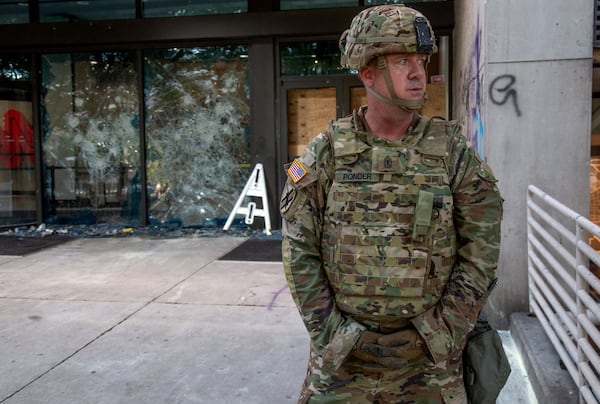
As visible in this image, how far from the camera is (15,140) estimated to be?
947 centimetres

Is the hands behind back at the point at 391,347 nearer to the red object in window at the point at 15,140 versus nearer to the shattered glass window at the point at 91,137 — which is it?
the shattered glass window at the point at 91,137

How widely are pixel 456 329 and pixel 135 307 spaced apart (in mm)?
3717

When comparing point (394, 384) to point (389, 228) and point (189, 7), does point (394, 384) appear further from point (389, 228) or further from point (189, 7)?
point (189, 7)

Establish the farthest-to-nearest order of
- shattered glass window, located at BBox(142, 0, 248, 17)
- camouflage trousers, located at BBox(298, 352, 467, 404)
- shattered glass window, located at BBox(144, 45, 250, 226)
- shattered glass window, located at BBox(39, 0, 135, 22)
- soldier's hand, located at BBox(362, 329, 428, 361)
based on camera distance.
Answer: shattered glass window, located at BBox(39, 0, 135, 22)
shattered glass window, located at BBox(144, 45, 250, 226)
shattered glass window, located at BBox(142, 0, 248, 17)
camouflage trousers, located at BBox(298, 352, 467, 404)
soldier's hand, located at BBox(362, 329, 428, 361)

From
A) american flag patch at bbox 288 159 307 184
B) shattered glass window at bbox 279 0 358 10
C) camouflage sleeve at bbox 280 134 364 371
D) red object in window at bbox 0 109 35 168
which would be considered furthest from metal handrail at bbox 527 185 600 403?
red object in window at bbox 0 109 35 168

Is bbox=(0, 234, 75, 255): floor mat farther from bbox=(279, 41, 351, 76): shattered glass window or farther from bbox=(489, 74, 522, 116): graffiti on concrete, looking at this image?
bbox=(489, 74, 522, 116): graffiti on concrete

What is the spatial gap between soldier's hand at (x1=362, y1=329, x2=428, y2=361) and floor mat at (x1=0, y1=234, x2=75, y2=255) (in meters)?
6.74

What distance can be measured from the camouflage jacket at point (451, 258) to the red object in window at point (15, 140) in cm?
884

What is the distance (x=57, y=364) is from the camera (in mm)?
3746

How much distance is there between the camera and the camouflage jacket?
1.81 m

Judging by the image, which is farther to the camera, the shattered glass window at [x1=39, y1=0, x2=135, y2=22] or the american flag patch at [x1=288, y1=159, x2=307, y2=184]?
the shattered glass window at [x1=39, y1=0, x2=135, y2=22]

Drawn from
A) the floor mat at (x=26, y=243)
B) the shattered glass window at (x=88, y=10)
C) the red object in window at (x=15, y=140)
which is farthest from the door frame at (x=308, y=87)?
the red object in window at (x=15, y=140)

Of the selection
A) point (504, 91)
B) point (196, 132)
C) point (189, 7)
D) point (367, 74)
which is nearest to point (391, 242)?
point (367, 74)

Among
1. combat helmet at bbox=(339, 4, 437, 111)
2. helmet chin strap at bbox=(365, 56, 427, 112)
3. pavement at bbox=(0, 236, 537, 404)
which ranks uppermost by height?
combat helmet at bbox=(339, 4, 437, 111)
